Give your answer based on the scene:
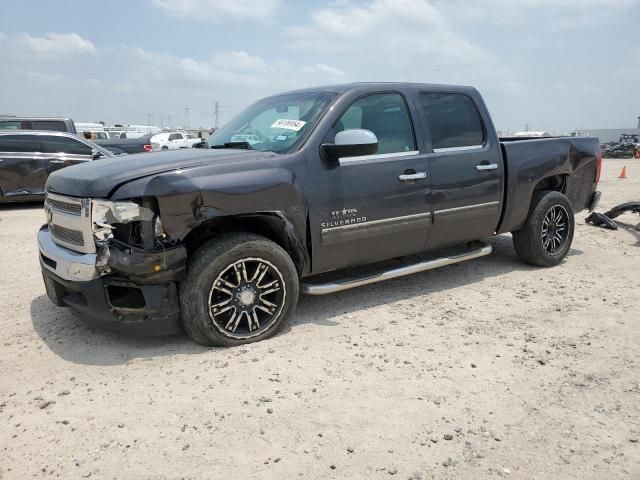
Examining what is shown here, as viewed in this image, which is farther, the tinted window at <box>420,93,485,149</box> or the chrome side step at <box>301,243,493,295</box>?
the tinted window at <box>420,93,485,149</box>

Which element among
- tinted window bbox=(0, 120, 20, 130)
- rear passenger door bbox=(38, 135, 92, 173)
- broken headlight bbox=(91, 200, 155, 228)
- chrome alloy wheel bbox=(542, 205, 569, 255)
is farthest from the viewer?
tinted window bbox=(0, 120, 20, 130)

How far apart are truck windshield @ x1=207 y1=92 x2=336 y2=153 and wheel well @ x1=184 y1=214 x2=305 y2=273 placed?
0.56m

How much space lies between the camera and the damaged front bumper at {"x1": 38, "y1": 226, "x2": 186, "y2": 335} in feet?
10.8

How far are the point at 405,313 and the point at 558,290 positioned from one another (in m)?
1.71

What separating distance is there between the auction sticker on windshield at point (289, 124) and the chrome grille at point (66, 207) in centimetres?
167

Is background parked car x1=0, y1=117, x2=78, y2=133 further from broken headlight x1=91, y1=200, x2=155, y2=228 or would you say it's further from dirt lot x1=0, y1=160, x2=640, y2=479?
broken headlight x1=91, y1=200, x2=155, y2=228

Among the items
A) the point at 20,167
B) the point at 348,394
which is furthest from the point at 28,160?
the point at 348,394

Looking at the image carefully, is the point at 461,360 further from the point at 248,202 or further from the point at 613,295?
the point at 613,295

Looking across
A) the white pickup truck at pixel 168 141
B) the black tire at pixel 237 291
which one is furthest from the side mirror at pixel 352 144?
the white pickup truck at pixel 168 141

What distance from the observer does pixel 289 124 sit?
4.18m

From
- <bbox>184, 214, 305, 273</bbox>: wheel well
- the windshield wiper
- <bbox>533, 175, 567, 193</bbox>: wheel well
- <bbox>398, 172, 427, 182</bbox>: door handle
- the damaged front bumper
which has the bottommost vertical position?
the damaged front bumper

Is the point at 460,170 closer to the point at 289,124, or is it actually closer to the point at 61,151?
the point at 289,124

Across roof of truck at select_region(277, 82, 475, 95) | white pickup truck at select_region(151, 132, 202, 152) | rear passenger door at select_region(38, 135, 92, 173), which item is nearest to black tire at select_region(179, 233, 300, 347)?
roof of truck at select_region(277, 82, 475, 95)

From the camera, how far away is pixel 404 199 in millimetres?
4352
